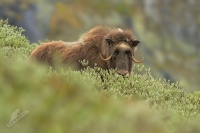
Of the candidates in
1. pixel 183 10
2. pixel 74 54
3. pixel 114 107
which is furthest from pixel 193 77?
pixel 114 107

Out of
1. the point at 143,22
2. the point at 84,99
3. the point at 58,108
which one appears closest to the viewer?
the point at 58,108

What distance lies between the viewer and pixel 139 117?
3357 millimetres

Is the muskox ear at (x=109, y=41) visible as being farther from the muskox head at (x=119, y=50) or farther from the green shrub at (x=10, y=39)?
the green shrub at (x=10, y=39)

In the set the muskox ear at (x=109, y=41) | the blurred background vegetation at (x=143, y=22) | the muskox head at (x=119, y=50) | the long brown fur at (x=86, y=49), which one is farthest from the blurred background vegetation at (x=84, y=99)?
the blurred background vegetation at (x=143, y=22)

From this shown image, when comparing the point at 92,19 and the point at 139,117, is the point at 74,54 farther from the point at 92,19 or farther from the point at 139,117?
the point at 92,19

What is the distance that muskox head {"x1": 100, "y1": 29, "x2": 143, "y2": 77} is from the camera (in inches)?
458

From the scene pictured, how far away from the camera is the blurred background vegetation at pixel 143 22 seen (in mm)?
84750

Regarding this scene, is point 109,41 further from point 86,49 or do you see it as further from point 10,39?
point 10,39

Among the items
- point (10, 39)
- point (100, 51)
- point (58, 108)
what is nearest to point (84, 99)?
point (58, 108)

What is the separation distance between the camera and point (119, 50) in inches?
460

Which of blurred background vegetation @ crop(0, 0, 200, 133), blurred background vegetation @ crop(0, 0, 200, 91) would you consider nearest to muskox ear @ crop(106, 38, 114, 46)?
blurred background vegetation @ crop(0, 0, 200, 133)

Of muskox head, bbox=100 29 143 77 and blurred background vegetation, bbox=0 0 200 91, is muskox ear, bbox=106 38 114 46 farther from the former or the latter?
blurred background vegetation, bbox=0 0 200 91

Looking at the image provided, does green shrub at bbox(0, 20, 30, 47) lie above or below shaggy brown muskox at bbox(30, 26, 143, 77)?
above

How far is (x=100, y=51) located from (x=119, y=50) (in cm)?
62
